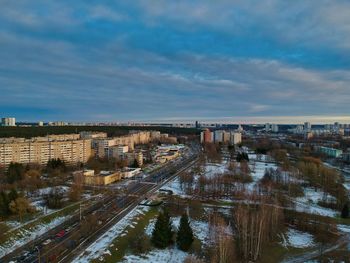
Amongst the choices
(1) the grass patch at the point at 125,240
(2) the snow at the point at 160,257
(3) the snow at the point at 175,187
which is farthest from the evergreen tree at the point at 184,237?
(3) the snow at the point at 175,187

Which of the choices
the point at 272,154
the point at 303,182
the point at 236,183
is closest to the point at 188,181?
the point at 236,183

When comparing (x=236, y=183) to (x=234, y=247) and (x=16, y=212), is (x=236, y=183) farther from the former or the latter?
(x=16, y=212)

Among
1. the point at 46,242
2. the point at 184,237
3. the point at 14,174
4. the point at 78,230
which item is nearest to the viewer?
the point at 184,237

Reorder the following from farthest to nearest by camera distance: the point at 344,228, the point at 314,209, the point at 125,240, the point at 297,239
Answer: the point at 314,209 → the point at 344,228 → the point at 297,239 → the point at 125,240

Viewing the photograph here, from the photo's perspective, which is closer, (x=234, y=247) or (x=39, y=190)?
(x=234, y=247)

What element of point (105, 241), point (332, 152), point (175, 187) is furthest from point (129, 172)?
point (332, 152)

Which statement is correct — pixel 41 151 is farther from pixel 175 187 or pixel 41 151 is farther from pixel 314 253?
pixel 314 253
